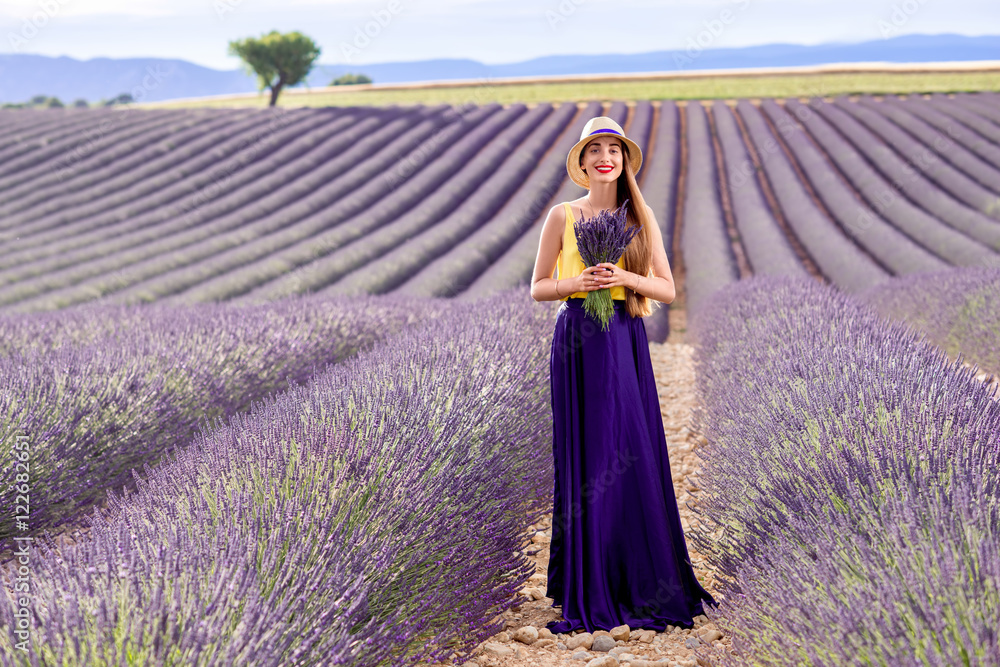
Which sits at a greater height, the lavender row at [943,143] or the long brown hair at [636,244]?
the lavender row at [943,143]

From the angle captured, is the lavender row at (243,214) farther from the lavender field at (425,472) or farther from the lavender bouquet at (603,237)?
the lavender bouquet at (603,237)

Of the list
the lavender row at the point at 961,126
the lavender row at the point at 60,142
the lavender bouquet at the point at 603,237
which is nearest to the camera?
the lavender bouquet at the point at 603,237

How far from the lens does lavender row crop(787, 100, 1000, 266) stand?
10.3m

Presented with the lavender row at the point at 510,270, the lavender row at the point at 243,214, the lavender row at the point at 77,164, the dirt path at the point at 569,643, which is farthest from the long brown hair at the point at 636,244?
the lavender row at the point at 77,164

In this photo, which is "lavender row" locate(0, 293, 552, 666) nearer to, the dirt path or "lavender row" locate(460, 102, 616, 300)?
the dirt path

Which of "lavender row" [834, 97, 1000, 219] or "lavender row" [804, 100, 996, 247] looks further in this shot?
"lavender row" [834, 97, 1000, 219]

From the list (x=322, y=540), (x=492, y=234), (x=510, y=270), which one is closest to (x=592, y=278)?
(x=322, y=540)

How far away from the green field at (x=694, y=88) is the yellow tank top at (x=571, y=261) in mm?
26776

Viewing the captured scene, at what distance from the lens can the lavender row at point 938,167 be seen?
12671mm

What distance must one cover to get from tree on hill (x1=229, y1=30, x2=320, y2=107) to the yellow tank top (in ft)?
97.5

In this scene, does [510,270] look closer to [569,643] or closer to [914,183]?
[569,643]

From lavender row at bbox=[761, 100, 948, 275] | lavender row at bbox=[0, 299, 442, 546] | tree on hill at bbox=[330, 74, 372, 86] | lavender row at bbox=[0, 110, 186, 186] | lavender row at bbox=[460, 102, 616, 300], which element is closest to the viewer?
lavender row at bbox=[0, 299, 442, 546]

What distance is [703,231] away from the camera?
1245cm

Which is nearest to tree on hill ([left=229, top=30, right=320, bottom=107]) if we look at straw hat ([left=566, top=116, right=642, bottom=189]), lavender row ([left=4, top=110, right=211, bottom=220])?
lavender row ([left=4, top=110, right=211, bottom=220])
